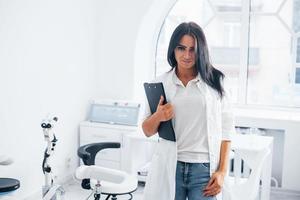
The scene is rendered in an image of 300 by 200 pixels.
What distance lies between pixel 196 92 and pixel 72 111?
2262 millimetres

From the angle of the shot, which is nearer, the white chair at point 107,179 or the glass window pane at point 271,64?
the white chair at point 107,179

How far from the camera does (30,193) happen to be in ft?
10.4

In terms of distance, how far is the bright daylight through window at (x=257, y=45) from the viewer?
395 centimetres

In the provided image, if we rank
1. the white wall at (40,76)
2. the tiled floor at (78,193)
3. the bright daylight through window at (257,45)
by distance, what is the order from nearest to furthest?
the white wall at (40,76) < the tiled floor at (78,193) < the bright daylight through window at (257,45)

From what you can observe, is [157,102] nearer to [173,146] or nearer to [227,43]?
[173,146]

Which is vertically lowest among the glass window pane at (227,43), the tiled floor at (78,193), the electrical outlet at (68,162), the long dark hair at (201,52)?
the tiled floor at (78,193)

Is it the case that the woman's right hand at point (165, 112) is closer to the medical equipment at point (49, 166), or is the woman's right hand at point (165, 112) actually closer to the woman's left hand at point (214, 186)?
the woman's left hand at point (214, 186)

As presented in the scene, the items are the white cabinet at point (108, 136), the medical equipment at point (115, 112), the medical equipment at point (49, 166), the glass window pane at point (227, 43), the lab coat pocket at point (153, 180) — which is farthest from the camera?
the glass window pane at point (227, 43)

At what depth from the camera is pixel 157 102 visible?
1682 mm

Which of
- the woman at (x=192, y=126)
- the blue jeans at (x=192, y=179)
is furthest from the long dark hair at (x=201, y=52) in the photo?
the blue jeans at (x=192, y=179)

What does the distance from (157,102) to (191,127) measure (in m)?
0.18

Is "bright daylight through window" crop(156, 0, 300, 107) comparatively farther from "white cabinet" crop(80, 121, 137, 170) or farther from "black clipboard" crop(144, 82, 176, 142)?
"black clipboard" crop(144, 82, 176, 142)

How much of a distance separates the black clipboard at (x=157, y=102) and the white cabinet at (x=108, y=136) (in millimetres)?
1895

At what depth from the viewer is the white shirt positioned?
1.61 m
